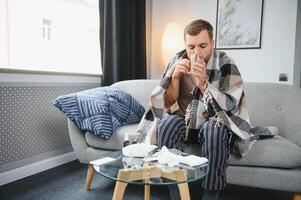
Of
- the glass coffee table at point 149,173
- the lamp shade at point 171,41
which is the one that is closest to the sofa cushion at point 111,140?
the glass coffee table at point 149,173

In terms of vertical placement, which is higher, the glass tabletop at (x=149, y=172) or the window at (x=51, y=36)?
the window at (x=51, y=36)

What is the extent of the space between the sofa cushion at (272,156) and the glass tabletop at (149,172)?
42 centimetres

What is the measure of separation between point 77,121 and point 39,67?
32.6 inches

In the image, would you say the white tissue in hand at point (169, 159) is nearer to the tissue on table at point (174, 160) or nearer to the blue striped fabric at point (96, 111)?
the tissue on table at point (174, 160)

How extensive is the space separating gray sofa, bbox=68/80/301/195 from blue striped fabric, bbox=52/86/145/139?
0.07 metres

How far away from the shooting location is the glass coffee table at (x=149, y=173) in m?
0.90

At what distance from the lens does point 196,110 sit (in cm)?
141

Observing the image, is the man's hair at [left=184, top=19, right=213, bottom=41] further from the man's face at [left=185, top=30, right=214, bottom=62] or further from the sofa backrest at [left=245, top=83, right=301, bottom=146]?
the sofa backrest at [left=245, top=83, right=301, bottom=146]

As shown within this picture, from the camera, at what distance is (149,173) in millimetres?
950

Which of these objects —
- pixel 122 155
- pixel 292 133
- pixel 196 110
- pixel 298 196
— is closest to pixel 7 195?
pixel 122 155

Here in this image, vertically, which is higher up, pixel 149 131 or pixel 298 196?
pixel 149 131

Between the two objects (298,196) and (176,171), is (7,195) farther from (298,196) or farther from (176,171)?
(298,196)

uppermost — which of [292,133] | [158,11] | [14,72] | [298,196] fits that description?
[158,11]

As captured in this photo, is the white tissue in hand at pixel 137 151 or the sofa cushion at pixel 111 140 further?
the sofa cushion at pixel 111 140
